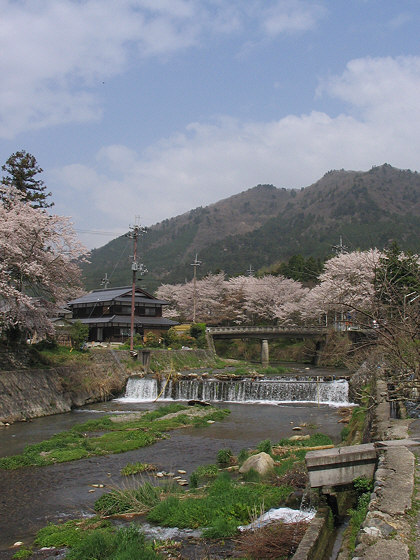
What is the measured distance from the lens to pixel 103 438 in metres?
18.2

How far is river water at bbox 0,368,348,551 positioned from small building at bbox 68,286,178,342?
22.8 metres

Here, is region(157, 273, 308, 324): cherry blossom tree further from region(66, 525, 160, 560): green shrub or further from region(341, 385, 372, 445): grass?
region(66, 525, 160, 560): green shrub

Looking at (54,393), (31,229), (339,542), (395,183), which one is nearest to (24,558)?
(339,542)

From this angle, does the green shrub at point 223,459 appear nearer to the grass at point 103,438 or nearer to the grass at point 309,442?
the grass at point 309,442

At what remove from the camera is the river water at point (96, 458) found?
1060cm

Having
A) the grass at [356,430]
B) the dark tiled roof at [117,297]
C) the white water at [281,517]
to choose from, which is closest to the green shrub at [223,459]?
the grass at [356,430]

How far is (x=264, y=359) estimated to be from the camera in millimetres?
52375

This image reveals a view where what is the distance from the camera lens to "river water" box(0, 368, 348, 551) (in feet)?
34.8

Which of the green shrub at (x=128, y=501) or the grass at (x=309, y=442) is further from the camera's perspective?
the grass at (x=309, y=442)

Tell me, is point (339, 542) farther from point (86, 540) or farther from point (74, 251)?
point (74, 251)

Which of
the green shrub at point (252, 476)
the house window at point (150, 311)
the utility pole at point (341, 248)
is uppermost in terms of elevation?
the utility pole at point (341, 248)

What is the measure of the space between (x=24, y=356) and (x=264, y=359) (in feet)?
102

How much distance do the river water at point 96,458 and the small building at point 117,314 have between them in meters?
22.8

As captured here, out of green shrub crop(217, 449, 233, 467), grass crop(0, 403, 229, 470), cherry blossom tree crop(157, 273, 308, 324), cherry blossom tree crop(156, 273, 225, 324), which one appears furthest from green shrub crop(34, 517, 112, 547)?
cherry blossom tree crop(156, 273, 225, 324)
